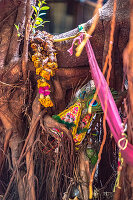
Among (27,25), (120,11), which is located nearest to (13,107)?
(27,25)

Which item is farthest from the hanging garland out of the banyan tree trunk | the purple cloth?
the banyan tree trunk

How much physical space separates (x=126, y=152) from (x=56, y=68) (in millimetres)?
1176

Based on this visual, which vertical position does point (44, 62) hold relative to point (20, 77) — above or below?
above

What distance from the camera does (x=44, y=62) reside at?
7.47 ft

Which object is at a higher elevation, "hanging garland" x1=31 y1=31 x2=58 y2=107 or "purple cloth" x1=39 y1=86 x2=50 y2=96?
"hanging garland" x1=31 y1=31 x2=58 y2=107

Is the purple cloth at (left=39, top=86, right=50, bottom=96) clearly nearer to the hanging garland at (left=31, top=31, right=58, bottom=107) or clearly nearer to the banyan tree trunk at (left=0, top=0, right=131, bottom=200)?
the hanging garland at (left=31, top=31, right=58, bottom=107)

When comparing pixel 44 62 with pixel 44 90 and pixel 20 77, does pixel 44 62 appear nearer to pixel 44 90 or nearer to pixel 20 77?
pixel 44 90

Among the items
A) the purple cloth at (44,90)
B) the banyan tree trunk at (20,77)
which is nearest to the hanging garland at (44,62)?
the purple cloth at (44,90)

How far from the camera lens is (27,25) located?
2.37 meters

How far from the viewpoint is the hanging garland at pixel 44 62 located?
7.55ft

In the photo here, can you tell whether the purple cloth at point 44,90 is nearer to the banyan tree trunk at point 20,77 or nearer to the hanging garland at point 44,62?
the hanging garland at point 44,62

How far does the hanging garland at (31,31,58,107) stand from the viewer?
90.7 inches

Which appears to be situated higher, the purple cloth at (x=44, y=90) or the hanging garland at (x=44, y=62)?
the hanging garland at (x=44, y=62)

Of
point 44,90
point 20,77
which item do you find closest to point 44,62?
point 44,90
